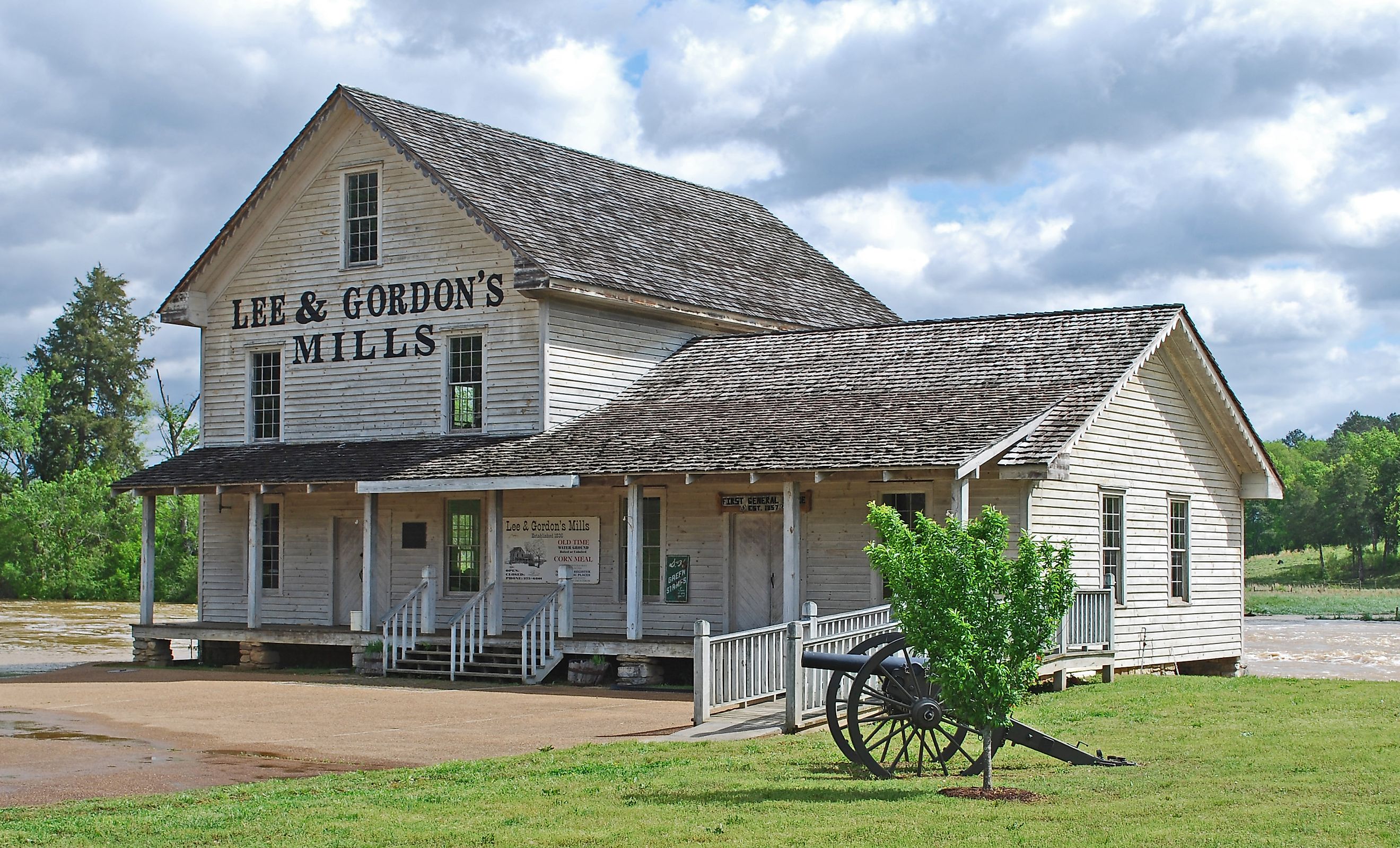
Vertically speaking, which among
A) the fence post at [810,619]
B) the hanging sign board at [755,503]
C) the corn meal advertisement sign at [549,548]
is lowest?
the fence post at [810,619]

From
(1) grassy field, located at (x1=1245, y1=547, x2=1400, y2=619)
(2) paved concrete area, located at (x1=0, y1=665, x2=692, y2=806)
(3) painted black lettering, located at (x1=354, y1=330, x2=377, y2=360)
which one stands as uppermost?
(3) painted black lettering, located at (x1=354, y1=330, x2=377, y2=360)

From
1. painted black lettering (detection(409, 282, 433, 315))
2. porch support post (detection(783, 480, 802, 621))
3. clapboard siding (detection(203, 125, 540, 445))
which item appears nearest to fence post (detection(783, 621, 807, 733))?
porch support post (detection(783, 480, 802, 621))

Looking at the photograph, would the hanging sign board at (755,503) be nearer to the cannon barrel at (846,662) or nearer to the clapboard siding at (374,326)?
the clapboard siding at (374,326)

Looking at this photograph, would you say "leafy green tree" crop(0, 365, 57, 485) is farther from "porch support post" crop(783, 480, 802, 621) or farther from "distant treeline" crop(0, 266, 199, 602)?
"porch support post" crop(783, 480, 802, 621)

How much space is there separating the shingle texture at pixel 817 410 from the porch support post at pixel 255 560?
0.67 metres

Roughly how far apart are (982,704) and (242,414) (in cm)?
1997

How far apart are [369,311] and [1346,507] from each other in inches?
3433

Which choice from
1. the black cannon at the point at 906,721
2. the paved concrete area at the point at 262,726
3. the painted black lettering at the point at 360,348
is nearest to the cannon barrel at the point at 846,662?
the black cannon at the point at 906,721

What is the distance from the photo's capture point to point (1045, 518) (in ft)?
68.3

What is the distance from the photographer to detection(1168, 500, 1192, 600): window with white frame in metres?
24.1

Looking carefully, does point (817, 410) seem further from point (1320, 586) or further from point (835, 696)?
point (1320, 586)

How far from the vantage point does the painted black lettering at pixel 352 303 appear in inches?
1045

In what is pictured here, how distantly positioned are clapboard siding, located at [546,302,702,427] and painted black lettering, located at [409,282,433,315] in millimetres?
Result: 2447

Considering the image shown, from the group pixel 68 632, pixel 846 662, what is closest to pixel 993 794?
pixel 846 662
